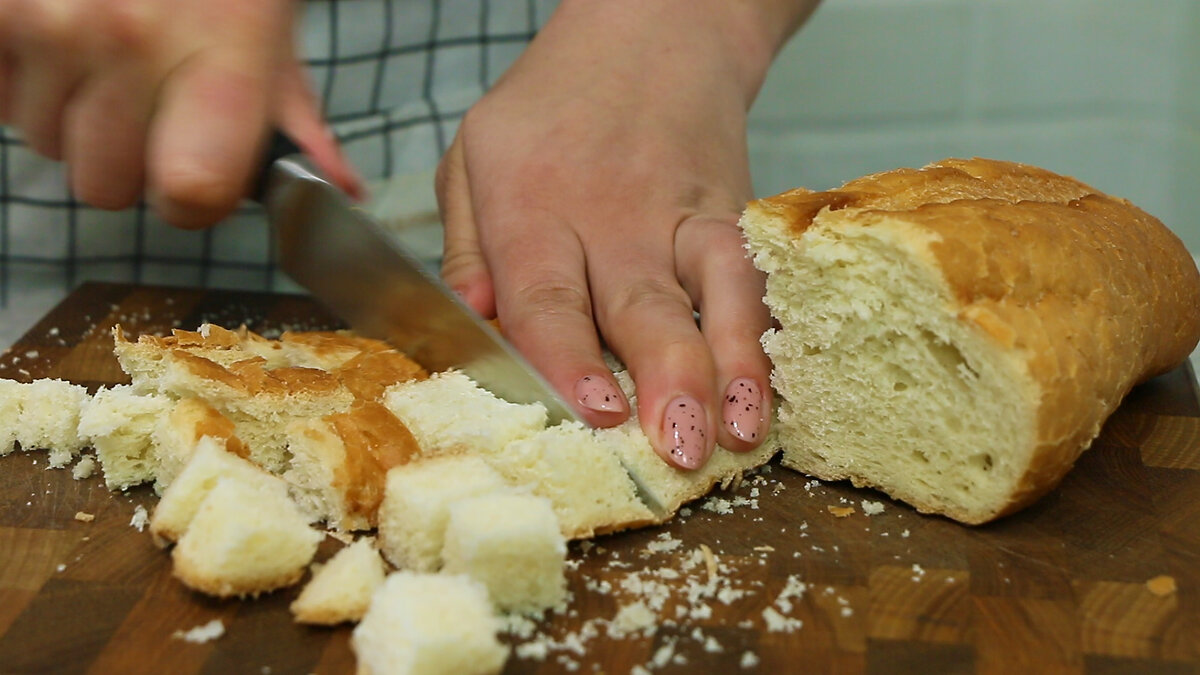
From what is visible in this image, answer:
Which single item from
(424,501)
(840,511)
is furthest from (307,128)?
(840,511)

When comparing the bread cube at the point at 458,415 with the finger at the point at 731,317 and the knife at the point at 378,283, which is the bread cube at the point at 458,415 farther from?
the finger at the point at 731,317

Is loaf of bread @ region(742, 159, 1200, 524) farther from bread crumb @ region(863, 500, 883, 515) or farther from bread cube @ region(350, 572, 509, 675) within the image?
→ bread cube @ region(350, 572, 509, 675)

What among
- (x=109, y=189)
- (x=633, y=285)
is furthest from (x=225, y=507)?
(x=633, y=285)

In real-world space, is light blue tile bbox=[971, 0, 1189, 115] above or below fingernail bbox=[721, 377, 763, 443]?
above

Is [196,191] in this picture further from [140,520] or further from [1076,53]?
[1076,53]

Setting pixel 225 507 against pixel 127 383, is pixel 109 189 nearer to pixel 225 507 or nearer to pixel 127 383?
pixel 127 383

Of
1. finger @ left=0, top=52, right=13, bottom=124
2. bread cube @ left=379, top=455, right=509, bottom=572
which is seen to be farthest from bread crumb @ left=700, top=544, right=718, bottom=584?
finger @ left=0, top=52, right=13, bottom=124
